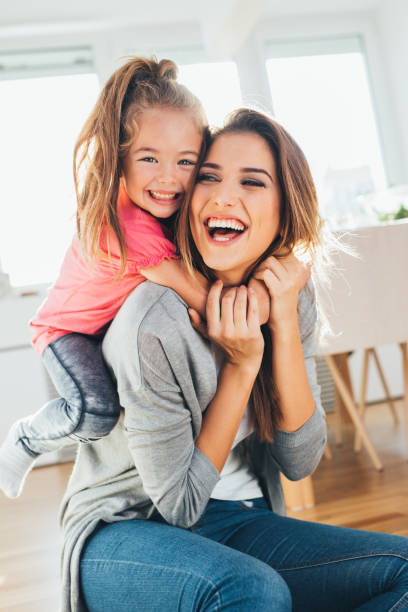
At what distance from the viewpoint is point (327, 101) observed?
15.6 feet

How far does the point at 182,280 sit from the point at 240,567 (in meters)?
0.51

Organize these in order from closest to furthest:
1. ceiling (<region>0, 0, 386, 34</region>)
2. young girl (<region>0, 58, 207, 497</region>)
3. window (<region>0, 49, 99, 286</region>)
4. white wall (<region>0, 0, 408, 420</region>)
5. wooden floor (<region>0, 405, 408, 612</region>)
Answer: young girl (<region>0, 58, 207, 497</region>)
wooden floor (<region>0, 405, 408, 612</region>)
ceiling (<region>0, 0, 386, 34</region>)
window (<region>0, 49, 99, 286</region>)
white wall (<region>0, 0, 408, 420</region>)

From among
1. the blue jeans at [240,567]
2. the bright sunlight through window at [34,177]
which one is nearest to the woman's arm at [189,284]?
the blue jeans at [240,567]

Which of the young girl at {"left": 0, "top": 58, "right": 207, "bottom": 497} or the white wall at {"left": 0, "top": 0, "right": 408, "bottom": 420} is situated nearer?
the young girl at {"left": 0, "top": 58, "right": 207, "bottom": 497}

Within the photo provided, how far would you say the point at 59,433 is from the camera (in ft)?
4.35

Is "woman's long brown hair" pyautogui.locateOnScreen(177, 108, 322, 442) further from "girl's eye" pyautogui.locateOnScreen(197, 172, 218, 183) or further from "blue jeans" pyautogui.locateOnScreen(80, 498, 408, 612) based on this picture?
"blue jeans" pyautogui.locateOnScreen(80, 498, 408, 612)

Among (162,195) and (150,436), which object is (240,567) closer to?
(150,436)

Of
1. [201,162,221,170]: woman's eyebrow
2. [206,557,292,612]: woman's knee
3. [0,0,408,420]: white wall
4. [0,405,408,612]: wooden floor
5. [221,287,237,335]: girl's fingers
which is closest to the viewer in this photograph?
[206,557,292,612]: woman's knee

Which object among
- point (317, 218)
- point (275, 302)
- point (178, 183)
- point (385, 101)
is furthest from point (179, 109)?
point (385, 101)

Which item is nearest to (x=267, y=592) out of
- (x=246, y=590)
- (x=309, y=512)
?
(x=246, y=590)

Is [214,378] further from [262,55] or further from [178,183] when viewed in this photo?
[262,55]

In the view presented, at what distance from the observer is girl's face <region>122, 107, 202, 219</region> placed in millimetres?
1352

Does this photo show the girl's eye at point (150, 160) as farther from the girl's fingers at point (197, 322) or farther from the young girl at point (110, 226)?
the girl's fingers at point (197, 322)

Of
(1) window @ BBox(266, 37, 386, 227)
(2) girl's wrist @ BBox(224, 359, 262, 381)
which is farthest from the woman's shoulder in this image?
(1) window @ BBox(266, 37, 386, 227)
